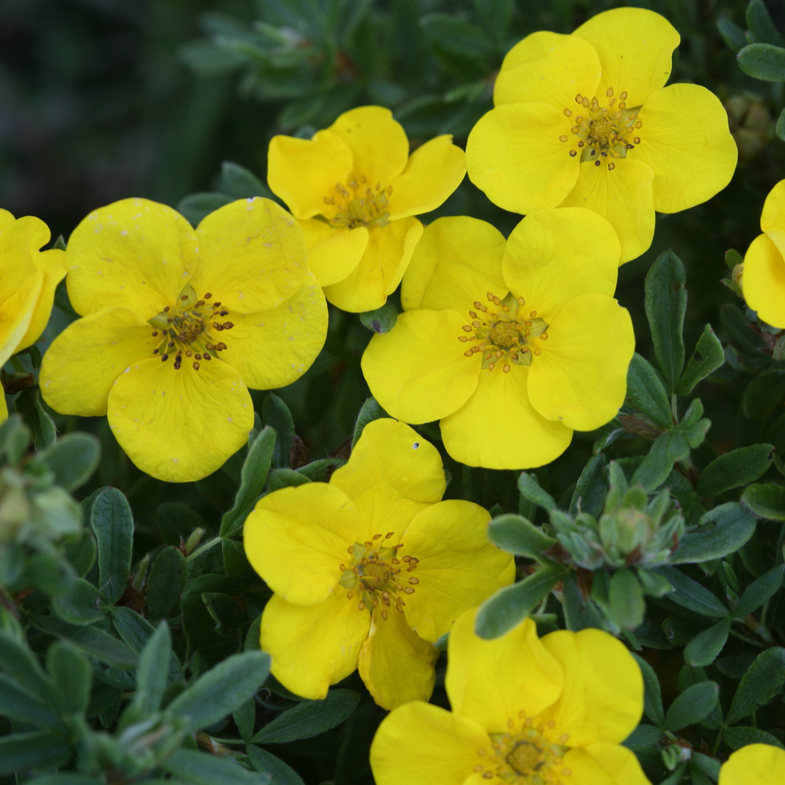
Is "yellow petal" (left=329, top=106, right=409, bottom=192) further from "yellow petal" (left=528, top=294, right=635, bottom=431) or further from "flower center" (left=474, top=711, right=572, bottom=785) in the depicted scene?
"flower center" (left=474, top=711, right=572, bottom=785)

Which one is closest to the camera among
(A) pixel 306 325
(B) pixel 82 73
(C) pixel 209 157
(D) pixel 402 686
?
(D) pixel 402 686

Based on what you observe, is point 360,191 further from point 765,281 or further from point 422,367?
point 765,281

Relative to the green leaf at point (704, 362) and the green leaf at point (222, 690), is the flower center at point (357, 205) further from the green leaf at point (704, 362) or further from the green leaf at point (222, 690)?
the green leaf at point (222, 690)

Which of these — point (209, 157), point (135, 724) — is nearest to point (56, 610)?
point (135, 724)

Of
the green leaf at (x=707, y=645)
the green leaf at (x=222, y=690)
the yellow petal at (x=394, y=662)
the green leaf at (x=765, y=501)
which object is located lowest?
the yellow petal at (x=394, y=662)

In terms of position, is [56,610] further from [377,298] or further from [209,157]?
[209,157]

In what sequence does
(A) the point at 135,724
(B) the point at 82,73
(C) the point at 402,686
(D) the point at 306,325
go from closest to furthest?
(A) the point at 135,724 < (C) the point at 402,686 < (D) the point at 306,325 < (B) the point at 82,73

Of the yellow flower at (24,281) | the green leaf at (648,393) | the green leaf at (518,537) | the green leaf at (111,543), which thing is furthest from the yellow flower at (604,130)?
the green leaf at (111,543)
